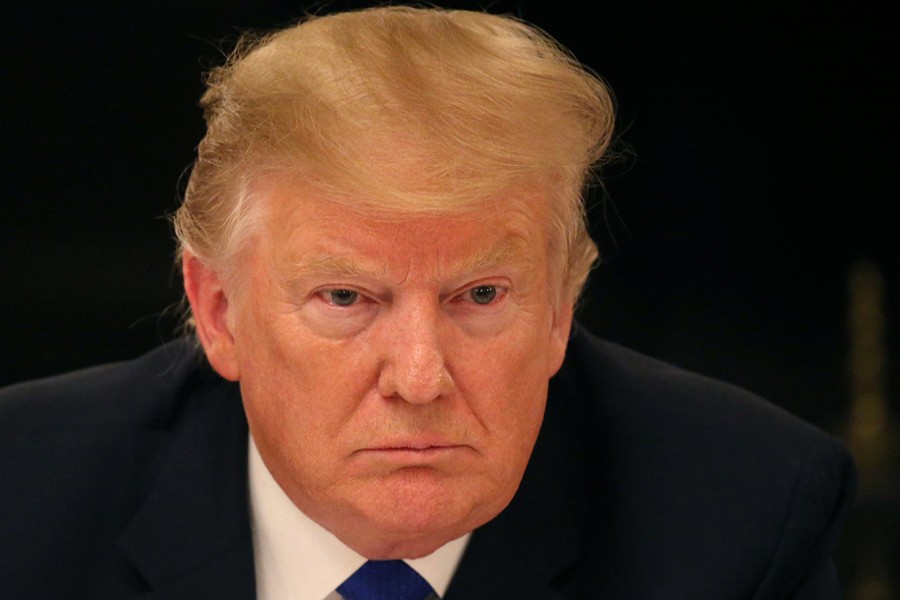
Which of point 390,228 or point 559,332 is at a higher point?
point 390,228

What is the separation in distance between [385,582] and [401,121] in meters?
0.68

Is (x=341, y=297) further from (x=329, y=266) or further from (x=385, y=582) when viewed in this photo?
(x=385, y=582)

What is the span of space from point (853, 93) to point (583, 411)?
1.13 m

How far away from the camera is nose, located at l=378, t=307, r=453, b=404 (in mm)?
2133

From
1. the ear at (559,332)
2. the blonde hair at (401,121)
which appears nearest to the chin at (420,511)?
the ear at (559,332)

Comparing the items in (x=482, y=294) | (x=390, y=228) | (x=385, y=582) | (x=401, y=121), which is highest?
(x=401, y=121)

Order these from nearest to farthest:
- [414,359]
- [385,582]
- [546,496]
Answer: [414,359] → [385,582] → [546,496]

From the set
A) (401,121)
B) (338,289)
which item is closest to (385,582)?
(338,289)

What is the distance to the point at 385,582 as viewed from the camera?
7.92ft

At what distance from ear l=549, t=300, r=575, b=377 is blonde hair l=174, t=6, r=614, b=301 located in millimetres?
49

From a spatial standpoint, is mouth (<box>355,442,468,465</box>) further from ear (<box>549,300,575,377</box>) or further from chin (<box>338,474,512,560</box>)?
ear (<box>549,300,575,377</box>)

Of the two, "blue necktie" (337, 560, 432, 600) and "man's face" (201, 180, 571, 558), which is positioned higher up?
"man's face" (201, 180, 571, 558)

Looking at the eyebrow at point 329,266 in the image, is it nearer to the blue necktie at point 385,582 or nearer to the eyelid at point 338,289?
the eyelid at point 338,289

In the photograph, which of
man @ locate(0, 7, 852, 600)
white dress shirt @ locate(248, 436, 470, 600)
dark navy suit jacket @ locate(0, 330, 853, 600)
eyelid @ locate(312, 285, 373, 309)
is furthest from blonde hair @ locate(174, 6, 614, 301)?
white dress shirt @ locate(248, 436, 470, 600)
